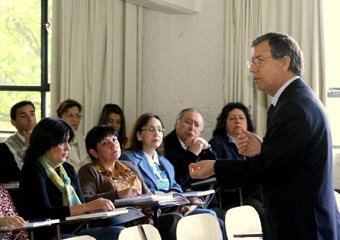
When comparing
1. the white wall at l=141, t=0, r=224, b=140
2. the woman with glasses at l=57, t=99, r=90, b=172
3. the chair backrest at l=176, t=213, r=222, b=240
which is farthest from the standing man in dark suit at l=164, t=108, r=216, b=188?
the chair backrest at l=176, t=213, r=222, b=240

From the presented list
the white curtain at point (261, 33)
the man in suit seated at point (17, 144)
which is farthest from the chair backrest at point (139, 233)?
the white curtain at point (261, 33)

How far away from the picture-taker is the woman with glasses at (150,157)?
199 inches

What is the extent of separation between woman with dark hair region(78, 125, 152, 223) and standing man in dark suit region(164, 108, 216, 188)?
2.35 feet

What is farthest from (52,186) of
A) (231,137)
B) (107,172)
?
(231,137)

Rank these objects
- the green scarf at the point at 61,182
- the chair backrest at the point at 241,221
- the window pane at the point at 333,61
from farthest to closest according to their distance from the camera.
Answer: the window pane at the point at 333,61 < the green scarf at the point at 61,182 < the chair backrest at the point at 241,221

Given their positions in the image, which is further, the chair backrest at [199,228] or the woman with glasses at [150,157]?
the woman with glasses at [150,157]

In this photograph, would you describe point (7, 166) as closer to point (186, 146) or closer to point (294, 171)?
point (186, 146)

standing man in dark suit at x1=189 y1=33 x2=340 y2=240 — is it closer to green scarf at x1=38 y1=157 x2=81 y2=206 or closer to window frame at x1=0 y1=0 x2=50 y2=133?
green scarf at x1=38 y1=157 x2=81 y2=206

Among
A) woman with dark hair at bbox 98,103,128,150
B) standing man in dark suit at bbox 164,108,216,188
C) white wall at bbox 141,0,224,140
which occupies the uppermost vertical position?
white wall at bbox 141,0,224,140

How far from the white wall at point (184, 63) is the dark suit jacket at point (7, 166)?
5.65ft

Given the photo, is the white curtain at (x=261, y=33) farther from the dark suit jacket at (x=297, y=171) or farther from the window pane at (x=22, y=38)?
the dark suit jacket at (x=297, y=171)

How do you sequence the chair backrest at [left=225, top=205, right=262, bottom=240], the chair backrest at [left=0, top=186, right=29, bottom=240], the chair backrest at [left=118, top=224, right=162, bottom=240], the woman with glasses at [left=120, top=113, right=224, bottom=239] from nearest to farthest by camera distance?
the chair backrest at [left=118, top=224, right=162, bottom=240]
the chair backrest at [left=225, top=205, right=262, bottom=240]
the chair backrest at [left=0, top=186, right=29, bottom=240]
the woman with glasses at [left=120, top=113, right=224, bottom=239]

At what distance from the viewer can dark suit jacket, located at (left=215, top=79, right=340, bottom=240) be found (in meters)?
2.56

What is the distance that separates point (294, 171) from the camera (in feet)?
8.47
